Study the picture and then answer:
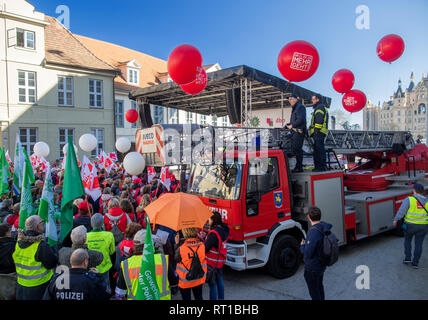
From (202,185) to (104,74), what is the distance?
2049 cm

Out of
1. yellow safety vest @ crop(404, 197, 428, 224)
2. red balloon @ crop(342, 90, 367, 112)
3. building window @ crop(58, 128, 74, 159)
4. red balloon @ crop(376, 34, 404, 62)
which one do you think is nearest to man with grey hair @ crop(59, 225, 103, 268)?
yellow safety vest @ crop(404, 197, 428, 224)

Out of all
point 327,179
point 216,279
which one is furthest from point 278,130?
point 216,279

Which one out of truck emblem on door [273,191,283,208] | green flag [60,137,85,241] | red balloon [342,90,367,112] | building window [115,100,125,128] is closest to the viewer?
green flag [60,137,85,241]

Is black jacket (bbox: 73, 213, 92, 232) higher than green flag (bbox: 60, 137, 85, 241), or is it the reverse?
green flag (bbox: 60, 137, 85, 241)

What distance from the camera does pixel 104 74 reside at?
2336 cm

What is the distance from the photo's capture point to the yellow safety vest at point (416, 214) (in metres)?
6.01

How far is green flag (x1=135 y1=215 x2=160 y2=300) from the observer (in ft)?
10.2

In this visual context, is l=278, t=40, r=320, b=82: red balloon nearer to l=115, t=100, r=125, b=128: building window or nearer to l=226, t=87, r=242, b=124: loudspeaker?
l=226, t=87, r=242, b=124: loudspeaker

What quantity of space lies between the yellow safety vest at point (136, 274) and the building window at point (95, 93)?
21.9m

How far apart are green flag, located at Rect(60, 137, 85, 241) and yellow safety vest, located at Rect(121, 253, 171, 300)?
6.18ft

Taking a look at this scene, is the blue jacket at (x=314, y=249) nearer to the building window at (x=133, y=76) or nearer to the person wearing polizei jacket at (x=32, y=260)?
the person wearing polizei jacket at (x=32, y=260)

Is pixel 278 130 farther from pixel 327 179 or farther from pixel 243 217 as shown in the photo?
pixel 243 217

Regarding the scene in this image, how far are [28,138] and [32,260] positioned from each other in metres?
19.1

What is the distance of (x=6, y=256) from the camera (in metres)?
3.95
